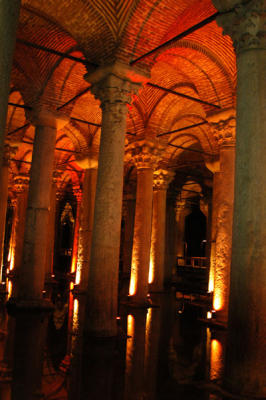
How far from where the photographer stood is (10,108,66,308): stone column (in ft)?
28.8

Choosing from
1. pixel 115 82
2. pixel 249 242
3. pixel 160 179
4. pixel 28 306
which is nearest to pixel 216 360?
pixel 249 242

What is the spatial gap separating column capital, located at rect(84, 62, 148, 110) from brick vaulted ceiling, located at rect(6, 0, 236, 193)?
23cm

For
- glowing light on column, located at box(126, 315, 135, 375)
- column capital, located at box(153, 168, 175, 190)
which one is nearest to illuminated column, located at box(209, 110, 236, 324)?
glowing light on column, located at box(126, 315, 135, 375)

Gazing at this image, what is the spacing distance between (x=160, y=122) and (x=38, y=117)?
3.64 m

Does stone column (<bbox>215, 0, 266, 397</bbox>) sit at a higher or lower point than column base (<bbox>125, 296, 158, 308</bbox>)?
higher

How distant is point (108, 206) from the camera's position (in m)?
7.00

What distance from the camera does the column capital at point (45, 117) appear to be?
926cm

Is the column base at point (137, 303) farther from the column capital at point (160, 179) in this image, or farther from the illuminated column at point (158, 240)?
the column capital at point (160, 179)

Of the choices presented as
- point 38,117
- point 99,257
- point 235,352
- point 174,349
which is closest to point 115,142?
point 99,257

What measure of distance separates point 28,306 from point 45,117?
4.30 meters

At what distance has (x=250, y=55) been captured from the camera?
4.67 m

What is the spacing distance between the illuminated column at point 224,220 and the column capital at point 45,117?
148 inches

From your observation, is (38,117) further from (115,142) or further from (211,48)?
(211,48)

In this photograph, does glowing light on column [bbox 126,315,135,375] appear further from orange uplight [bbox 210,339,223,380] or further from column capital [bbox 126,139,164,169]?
column capital [bbox 126,139,164,169]
